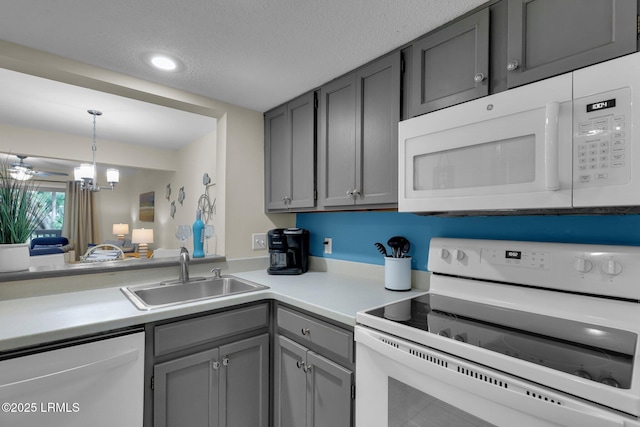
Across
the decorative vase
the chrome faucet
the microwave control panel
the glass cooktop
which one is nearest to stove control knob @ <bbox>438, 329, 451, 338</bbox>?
the glass cooktop

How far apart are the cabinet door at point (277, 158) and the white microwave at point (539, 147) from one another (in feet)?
3.45

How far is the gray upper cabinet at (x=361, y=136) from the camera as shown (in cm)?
147

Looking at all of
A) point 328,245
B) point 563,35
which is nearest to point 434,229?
point 328,245

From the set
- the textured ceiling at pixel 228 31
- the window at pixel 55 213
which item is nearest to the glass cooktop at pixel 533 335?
the textured ceiling at pixel 228 31

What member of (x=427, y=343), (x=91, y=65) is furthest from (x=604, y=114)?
(x=91, y=65)

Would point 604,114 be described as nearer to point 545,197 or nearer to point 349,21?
point 545,197

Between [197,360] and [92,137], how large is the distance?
3980mm

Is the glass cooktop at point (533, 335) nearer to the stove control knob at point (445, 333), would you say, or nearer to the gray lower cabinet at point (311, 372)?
the stove control knob at point (445, 333)

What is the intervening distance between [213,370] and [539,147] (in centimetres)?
160

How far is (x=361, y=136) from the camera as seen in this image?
161 cm

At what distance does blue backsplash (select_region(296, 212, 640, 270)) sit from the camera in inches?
42.6

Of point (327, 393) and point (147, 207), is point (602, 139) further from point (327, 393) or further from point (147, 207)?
point (147, 207)

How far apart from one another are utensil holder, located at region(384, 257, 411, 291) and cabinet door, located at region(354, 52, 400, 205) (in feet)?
1.06

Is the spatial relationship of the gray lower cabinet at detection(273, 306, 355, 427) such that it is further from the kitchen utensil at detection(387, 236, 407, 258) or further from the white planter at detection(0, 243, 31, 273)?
the white planter at detection(0, 243, 31, 273)
